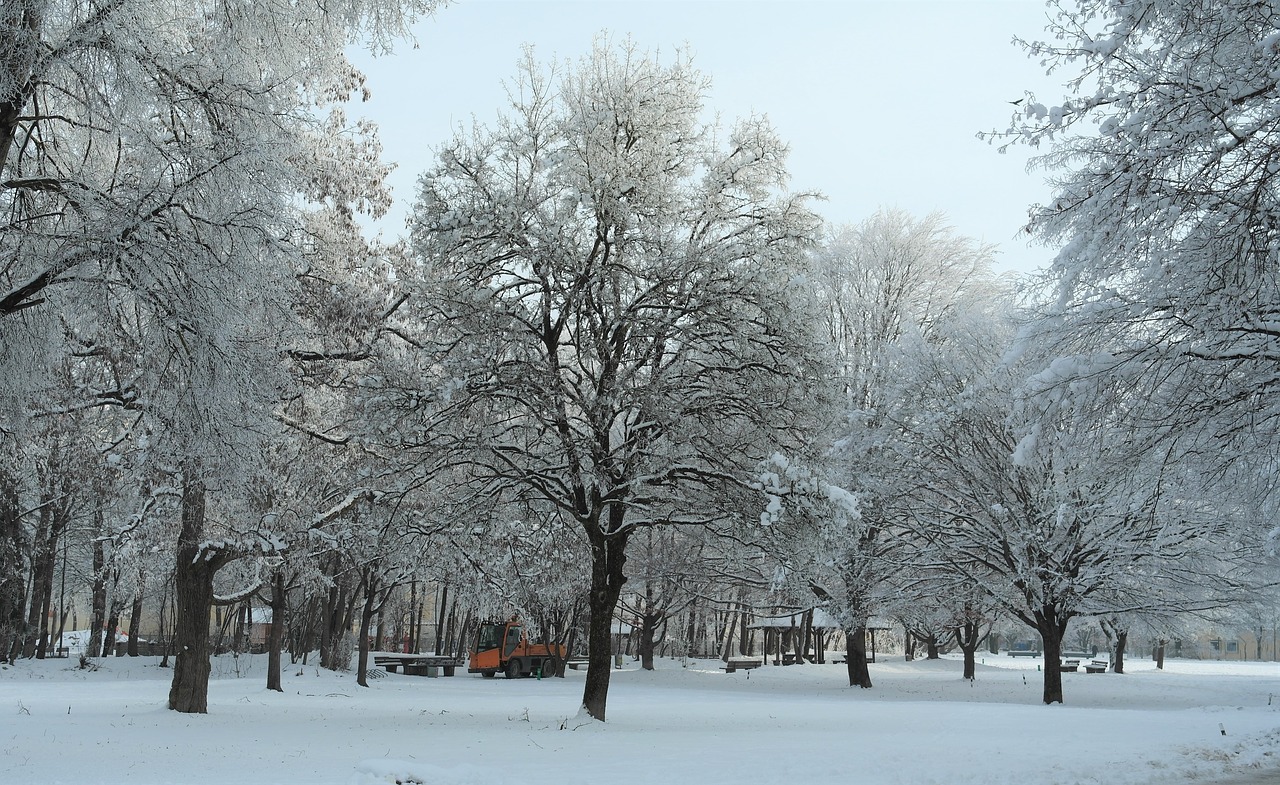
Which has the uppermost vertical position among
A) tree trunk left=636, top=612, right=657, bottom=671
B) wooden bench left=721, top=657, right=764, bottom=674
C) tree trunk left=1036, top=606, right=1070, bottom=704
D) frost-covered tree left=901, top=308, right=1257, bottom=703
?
frost-covered tree left=901, top=308, right=1257, bottom=703

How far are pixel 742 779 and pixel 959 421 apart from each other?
→ 12977mm

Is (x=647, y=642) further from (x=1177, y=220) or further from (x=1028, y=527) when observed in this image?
(x=1177, y=220)

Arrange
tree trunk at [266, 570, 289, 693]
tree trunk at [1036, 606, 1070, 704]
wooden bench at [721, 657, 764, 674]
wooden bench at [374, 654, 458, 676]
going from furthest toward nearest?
1. wooden bench at [721, 657, 764, 674]
2. wooden bench at [374, 654, 458, 676]
3. tree trunk at [266, 570, 289, 693]
4. tree trunk at [1036, 606, 1070, 704]

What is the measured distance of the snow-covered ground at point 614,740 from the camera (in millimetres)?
10008

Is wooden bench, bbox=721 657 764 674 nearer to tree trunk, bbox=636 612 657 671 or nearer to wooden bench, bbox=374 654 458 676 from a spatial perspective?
tree trunk, bbox=636 612 657 671

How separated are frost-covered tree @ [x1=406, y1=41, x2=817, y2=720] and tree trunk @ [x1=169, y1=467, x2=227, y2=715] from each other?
4.73m

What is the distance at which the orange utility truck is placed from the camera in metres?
37.0

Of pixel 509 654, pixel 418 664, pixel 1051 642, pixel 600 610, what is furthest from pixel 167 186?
pixel 509 654

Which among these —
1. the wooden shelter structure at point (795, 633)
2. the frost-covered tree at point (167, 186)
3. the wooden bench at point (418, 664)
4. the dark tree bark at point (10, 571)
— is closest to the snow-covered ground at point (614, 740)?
the frost-covered tree at point (167, 186)

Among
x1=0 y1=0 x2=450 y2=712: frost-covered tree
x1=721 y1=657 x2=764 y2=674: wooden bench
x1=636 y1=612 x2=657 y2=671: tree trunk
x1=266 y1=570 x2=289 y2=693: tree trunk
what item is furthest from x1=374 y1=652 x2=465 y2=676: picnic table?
x1=0 y1=0 x2=450 y2=712: frost-covered tree

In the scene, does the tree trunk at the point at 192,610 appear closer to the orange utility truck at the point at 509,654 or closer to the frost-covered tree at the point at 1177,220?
the frost-covered tree at the point at 1177,220

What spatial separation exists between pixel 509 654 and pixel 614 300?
26317 mm

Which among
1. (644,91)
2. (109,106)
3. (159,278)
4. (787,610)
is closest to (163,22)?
(109,106)

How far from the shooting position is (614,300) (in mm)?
14227
